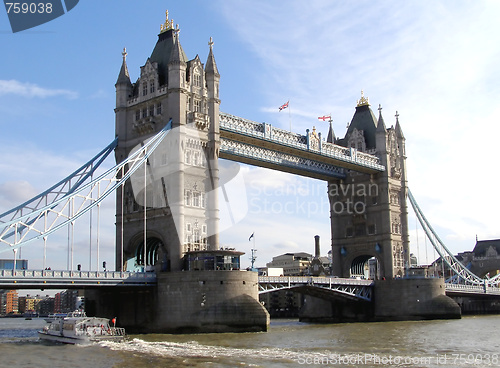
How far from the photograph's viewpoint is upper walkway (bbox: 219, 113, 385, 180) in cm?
7069

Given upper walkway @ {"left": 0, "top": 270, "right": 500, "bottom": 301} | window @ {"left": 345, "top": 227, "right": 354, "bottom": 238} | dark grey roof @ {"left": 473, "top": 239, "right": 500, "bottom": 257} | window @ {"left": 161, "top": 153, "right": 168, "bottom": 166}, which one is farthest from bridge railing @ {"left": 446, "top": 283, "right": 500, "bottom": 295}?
window @ {"left": 161, "top": 153, "right": 168, "bottom": 166}

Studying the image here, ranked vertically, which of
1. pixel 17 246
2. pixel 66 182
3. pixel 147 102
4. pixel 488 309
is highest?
pixel 147 102

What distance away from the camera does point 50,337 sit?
50.2m

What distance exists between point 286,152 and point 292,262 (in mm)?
94887

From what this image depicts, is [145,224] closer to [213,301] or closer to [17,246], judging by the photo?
[213,301]

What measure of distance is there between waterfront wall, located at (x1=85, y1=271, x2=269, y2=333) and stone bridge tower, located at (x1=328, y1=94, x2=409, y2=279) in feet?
113

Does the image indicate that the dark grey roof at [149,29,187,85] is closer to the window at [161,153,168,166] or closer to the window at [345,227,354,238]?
the window at [161,153,168,166]

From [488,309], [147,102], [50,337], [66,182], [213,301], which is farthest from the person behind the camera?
[488,309]

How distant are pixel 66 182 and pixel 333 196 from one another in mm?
44043

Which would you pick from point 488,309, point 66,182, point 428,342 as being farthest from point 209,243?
point 488,309

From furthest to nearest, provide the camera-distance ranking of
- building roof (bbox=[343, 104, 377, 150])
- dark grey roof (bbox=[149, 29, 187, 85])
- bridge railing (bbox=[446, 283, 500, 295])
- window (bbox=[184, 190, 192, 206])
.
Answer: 1. building roof (bbox=[343, 104, 377, 150])
2. bridge railing (bbox=[446, 283, 500, 295])
3. dark grey roof (bbox=[149, 29, 187, 85])
4. window (bbox=[184, 190, 192, 206])

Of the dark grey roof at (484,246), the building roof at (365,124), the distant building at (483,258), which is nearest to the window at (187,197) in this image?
the building roof at (365,124)

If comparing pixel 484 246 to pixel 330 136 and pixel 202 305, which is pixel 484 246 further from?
pixel 202 305

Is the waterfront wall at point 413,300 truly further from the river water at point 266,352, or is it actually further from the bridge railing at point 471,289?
the river water at point 266,352
